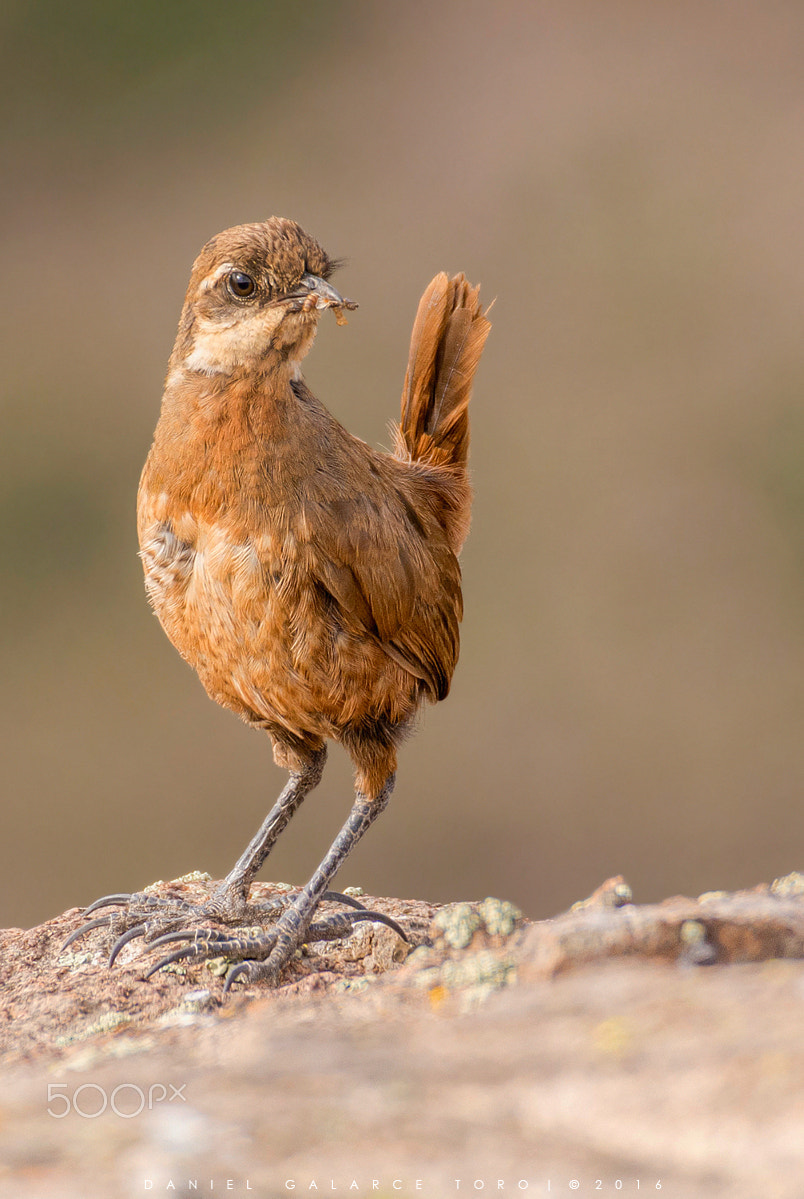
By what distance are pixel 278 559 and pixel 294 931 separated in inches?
38.9

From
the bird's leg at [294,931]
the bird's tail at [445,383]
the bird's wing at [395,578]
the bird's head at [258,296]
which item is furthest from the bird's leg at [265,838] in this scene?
the bird's head at [258,296]

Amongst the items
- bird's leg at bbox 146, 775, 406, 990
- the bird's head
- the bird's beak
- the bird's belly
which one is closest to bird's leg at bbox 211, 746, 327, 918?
bird's leg at bbox 146, 775, 406, 990

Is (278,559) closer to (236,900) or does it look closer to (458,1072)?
(236,900)

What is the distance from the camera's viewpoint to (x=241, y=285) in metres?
2.74

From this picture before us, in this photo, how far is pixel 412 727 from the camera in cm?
330

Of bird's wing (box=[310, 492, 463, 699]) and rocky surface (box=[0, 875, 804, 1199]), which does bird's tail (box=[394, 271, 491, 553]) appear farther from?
rocky surface (box=[0, 875, 804, 1199])

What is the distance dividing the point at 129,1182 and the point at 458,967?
3.55 ft

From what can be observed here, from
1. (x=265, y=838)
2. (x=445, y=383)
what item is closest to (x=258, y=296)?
(x=445, y=383)

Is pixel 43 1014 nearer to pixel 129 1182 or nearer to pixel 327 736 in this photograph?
pixel 327 736

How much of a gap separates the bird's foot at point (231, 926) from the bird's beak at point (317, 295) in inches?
60.5

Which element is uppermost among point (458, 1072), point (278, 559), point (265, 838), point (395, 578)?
point (395, 578)

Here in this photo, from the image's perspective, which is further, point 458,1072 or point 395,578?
point 395,578

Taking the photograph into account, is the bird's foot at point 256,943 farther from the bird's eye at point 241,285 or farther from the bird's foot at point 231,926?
the bird's eye at point 241,285

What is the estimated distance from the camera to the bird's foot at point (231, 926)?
2924mm
